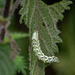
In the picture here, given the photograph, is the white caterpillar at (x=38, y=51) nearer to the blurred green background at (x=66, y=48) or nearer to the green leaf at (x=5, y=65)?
the green leaf at (x=5, y=65)

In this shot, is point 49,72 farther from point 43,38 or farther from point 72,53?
point 43,38

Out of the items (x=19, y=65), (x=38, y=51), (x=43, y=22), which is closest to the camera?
(x=38, y=51)

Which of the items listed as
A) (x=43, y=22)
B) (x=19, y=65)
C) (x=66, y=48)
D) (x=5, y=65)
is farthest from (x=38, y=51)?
(x=66, y=48)

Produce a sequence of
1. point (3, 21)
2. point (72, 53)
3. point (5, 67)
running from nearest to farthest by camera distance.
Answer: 1. point (5, 67)
2. point (3, 21)
3. point (72, 53)

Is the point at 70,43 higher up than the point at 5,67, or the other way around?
the point at 5,67

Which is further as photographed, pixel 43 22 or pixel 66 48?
pixel 66 48

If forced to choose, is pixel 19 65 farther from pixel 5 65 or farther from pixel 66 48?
pixel 66 48

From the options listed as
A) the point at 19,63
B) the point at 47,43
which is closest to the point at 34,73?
the point at 47,43

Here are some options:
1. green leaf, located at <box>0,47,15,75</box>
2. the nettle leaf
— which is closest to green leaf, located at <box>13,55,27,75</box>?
green leaf, located at <box>0,47,15,75</box>
